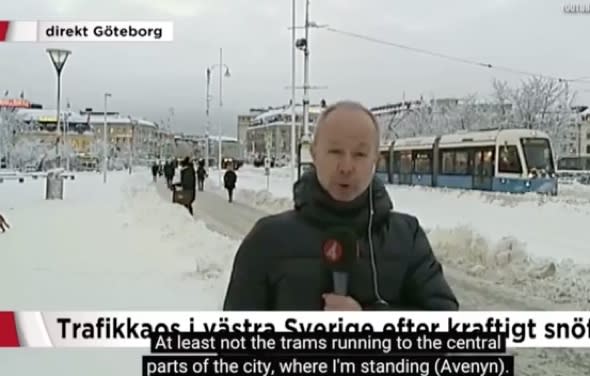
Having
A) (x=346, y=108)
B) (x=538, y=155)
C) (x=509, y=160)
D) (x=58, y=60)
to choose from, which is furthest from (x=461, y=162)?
(x=58, y=60)

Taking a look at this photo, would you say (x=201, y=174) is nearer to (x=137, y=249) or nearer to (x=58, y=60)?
(x=137, y=249)

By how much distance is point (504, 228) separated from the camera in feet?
9.34

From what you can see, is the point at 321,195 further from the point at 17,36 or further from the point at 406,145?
the point at 17,36

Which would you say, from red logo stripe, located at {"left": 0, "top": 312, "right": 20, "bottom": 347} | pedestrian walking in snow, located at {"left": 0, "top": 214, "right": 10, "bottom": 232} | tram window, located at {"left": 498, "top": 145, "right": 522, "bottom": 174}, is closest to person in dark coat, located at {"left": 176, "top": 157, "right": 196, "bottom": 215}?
pedestrian walking in snow, located at {"left": 0, "top": 214, "right": 10, "bottom": 232}

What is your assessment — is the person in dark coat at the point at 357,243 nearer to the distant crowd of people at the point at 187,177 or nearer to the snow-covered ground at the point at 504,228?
the snow-covered ground at the point at 504,228

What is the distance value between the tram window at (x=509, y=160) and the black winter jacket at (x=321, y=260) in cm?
108

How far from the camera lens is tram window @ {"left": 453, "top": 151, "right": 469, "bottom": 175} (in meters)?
2.14

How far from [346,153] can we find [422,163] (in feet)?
2.37

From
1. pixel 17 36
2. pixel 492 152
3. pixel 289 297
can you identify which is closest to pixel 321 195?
pixel 289 297

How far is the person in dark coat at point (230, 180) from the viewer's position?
2.06 m

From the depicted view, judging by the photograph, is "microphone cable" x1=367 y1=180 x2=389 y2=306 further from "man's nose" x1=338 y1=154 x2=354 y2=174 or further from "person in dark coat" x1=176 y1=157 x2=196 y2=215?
"person in dark coat" x1=176 y1=157 x2=196 y2=215

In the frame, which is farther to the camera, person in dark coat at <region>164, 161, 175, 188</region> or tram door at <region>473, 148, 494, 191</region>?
tram door at <region>473, 148, 494, 191</region>

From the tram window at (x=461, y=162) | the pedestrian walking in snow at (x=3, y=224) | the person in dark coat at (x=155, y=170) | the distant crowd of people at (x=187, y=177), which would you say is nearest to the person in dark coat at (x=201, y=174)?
the distant crowd of people at (x=187, y=177)

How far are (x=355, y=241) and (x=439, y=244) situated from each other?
49cm
